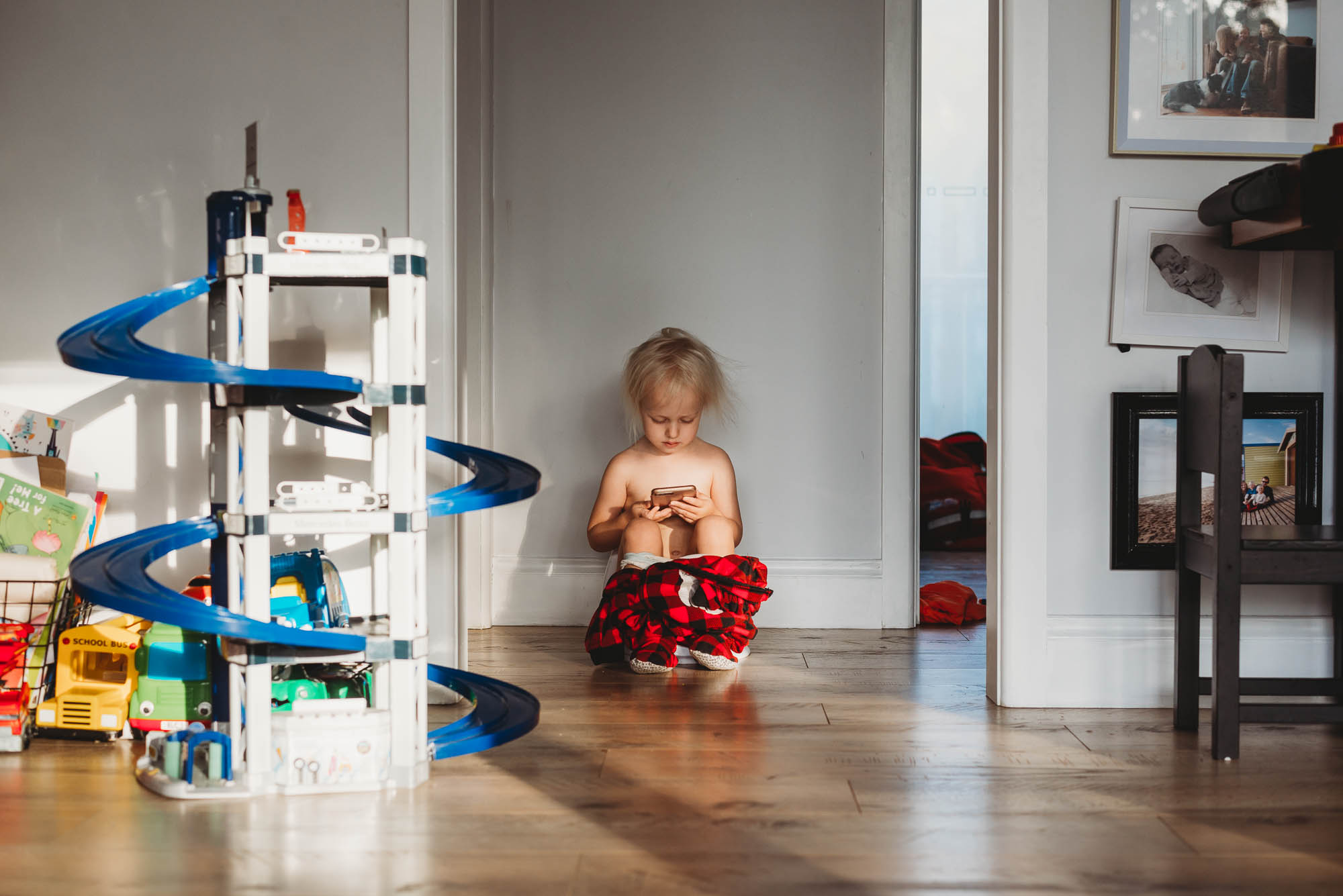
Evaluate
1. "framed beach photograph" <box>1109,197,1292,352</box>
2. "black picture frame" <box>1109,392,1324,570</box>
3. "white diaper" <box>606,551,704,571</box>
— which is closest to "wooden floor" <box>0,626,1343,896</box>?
"black picture frame" <box>1109,392,1324,570</box>

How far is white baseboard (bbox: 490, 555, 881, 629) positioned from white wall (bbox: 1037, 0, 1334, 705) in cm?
90

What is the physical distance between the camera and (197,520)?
1.71 metres

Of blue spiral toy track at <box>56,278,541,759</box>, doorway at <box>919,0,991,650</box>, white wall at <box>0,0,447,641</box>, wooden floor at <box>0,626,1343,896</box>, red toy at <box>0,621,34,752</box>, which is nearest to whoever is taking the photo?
wooden floor at <box>0,626,1343,896</box>

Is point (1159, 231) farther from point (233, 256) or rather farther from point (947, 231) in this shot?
point (947, 231)

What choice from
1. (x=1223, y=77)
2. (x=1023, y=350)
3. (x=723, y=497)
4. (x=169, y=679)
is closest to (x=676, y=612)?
(x=723, y=497)

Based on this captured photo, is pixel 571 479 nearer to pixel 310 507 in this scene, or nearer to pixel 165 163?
pixel 165 163

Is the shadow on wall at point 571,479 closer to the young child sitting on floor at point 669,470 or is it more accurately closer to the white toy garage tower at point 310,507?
the young child sitting on floor at point 669,470

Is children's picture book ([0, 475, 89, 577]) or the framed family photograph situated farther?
the framed family photograph

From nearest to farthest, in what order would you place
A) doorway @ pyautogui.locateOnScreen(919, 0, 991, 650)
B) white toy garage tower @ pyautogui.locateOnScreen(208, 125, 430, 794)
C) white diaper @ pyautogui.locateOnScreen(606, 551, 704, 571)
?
white toy garage tower @ pyautogui.locateOnScreen(208, 125, 430, 794) < white diaper @ pyautogui.locateOnScreen(606, 551, 704, 571) < doorway @ pyautogui.locateOnScreen(919, 0, 991, 650)

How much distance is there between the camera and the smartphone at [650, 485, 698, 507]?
268 cm

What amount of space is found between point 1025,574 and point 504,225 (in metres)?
1.76

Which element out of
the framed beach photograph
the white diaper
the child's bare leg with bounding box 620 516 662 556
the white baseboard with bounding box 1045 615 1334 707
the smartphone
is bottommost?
the white baseboard with bounding box 1045 615 1334 707

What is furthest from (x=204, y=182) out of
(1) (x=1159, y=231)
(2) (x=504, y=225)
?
(1) (x=1159, y=231)

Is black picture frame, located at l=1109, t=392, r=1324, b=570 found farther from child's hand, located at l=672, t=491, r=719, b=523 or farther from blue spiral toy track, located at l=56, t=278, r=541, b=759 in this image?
blue spiral toy track, located at l=56, t=278, r=541, b=759
